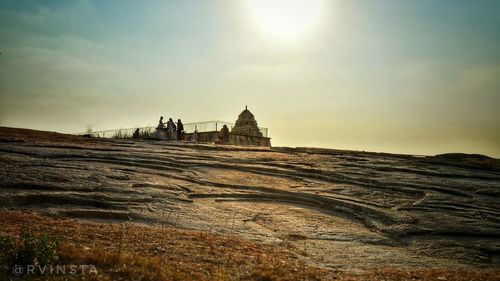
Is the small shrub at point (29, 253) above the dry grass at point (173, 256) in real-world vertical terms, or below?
above

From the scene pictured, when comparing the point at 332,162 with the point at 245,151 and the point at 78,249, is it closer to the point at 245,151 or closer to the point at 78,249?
the point at 245,151

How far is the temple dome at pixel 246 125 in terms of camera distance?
55.0 metres

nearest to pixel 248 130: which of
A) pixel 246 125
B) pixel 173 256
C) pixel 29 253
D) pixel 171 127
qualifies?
pixel 246 125

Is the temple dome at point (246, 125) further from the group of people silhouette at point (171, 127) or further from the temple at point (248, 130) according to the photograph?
the group of people silhouette at point (171, 127)

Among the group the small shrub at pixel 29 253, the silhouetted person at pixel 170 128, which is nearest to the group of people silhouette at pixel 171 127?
the silhouetted person at pixel 170 128

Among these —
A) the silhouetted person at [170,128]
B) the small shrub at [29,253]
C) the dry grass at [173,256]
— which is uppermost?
the silhouetted person at [170,128]

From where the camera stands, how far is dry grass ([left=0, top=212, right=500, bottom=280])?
6969 millimetres

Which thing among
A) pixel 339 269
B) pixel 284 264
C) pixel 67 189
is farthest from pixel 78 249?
pixel 67 189

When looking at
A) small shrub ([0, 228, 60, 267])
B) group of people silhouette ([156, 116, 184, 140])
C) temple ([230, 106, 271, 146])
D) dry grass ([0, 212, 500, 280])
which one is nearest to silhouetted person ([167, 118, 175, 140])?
group of people silhouette ([156, 116, 184, 140])

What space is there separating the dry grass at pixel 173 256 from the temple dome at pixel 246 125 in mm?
44647

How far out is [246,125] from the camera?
56.8 m

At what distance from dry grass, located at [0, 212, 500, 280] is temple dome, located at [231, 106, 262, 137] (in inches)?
1758

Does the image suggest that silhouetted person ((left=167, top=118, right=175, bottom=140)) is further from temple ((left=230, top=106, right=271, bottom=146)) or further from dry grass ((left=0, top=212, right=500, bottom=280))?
dry grass ((left=0, top=212, right=500, bottom=280))

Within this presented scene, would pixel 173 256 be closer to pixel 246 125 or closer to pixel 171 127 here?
pixel 171 127
